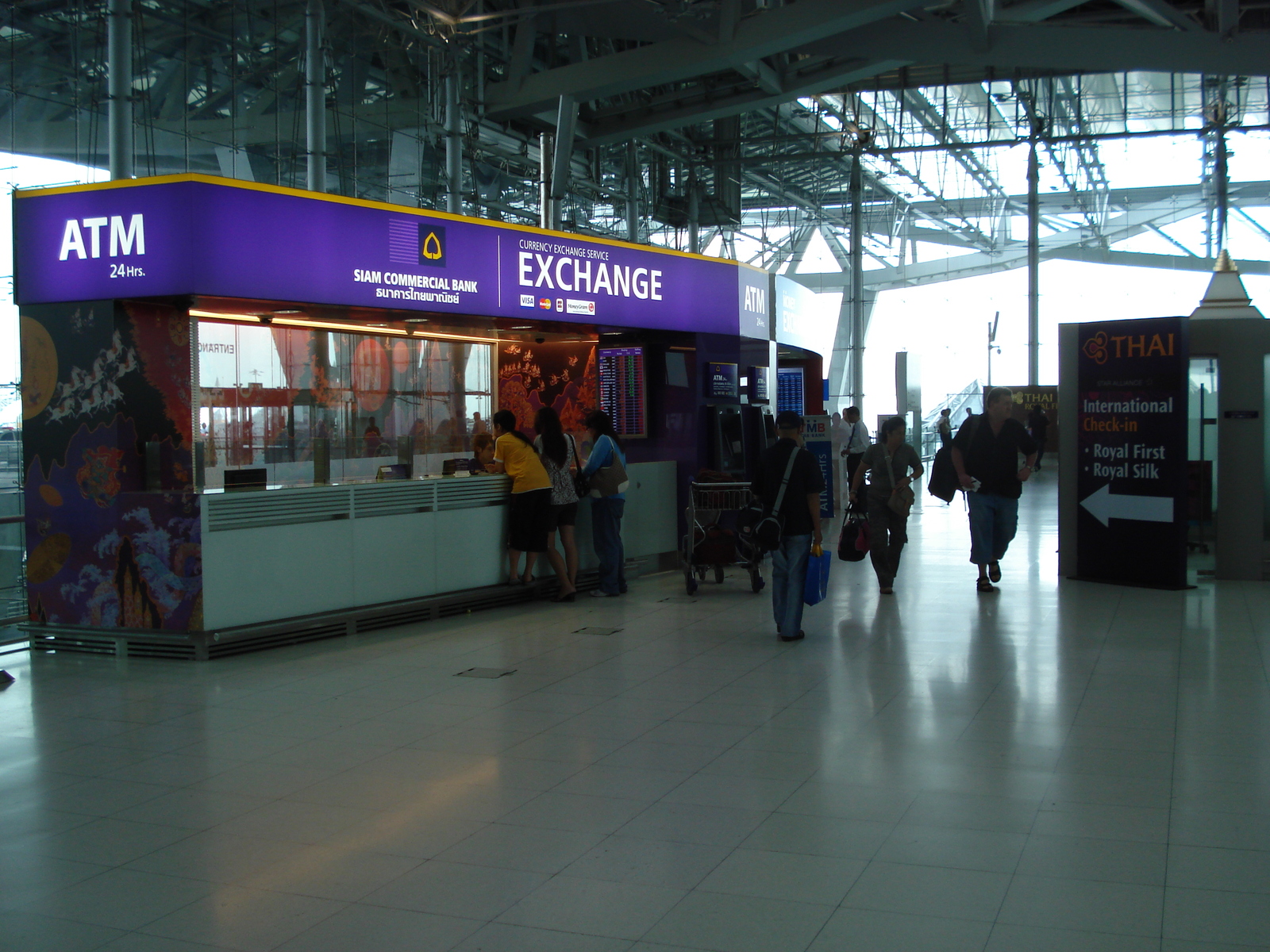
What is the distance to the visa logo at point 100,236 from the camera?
6.51 metres

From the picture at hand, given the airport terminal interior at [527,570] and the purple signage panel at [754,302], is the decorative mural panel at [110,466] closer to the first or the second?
the airport terminal interior at [527,570]

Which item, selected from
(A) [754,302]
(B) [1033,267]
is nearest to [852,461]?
(A) [754,302]

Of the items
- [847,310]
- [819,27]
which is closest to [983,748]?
[819,27]

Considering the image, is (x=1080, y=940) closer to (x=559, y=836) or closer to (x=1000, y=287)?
(x=559, y=836)

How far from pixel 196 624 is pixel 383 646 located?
1.12 metres

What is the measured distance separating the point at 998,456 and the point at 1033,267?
17159 millimetres

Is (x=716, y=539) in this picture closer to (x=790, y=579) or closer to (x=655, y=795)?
(x=790, y=579)

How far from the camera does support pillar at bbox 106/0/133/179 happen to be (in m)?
11.0

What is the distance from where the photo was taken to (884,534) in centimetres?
838

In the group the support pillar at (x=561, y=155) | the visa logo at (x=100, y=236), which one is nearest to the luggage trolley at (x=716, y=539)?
the support pillar at (x=561, y=155)

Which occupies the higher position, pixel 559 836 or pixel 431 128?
pixel 431 128

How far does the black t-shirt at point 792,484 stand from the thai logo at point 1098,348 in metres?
3.54

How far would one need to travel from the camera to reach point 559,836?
363 centimetres

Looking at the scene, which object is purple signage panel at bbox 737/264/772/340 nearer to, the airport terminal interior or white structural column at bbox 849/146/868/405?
the airport terminal interior
